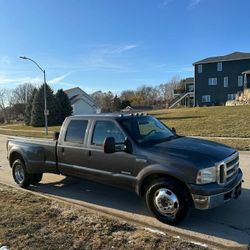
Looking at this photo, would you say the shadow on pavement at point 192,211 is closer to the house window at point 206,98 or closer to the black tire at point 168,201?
the black tire at point 168,201

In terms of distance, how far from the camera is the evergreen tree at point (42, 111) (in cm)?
4894

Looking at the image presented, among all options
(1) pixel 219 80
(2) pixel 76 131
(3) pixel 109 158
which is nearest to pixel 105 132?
(3) pixel 109 158

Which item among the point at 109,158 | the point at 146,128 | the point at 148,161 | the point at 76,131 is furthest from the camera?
the point at 76,131

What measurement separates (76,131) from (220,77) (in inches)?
2127

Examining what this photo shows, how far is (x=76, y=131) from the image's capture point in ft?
22.7

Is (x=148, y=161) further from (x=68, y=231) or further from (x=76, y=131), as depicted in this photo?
(x=76, y=131)

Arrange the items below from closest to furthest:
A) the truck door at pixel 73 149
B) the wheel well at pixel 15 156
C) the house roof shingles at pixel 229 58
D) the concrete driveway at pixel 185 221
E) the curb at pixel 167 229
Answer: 1. the curb at pixel 167 229
2. the concrete driveway at pixel 185 221
3. the truck door at pixel 73 149
4. the wheel well at pixel 15 156
5. the house roof shingles at pixel 229 58

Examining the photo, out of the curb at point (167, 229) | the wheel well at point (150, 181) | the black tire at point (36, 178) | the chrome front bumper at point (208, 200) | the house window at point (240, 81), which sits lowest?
the curb at point (167, 229)

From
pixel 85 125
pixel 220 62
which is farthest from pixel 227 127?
pixel 220 62

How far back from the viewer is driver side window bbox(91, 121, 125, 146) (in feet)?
19.8

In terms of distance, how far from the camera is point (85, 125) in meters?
6.75

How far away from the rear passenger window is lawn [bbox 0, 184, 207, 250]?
1.34m

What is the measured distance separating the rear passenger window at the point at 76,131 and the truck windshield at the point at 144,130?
3.37 feet

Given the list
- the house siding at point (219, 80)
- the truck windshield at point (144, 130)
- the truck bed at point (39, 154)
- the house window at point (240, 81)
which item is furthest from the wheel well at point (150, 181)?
the house window at point (240, 81)
